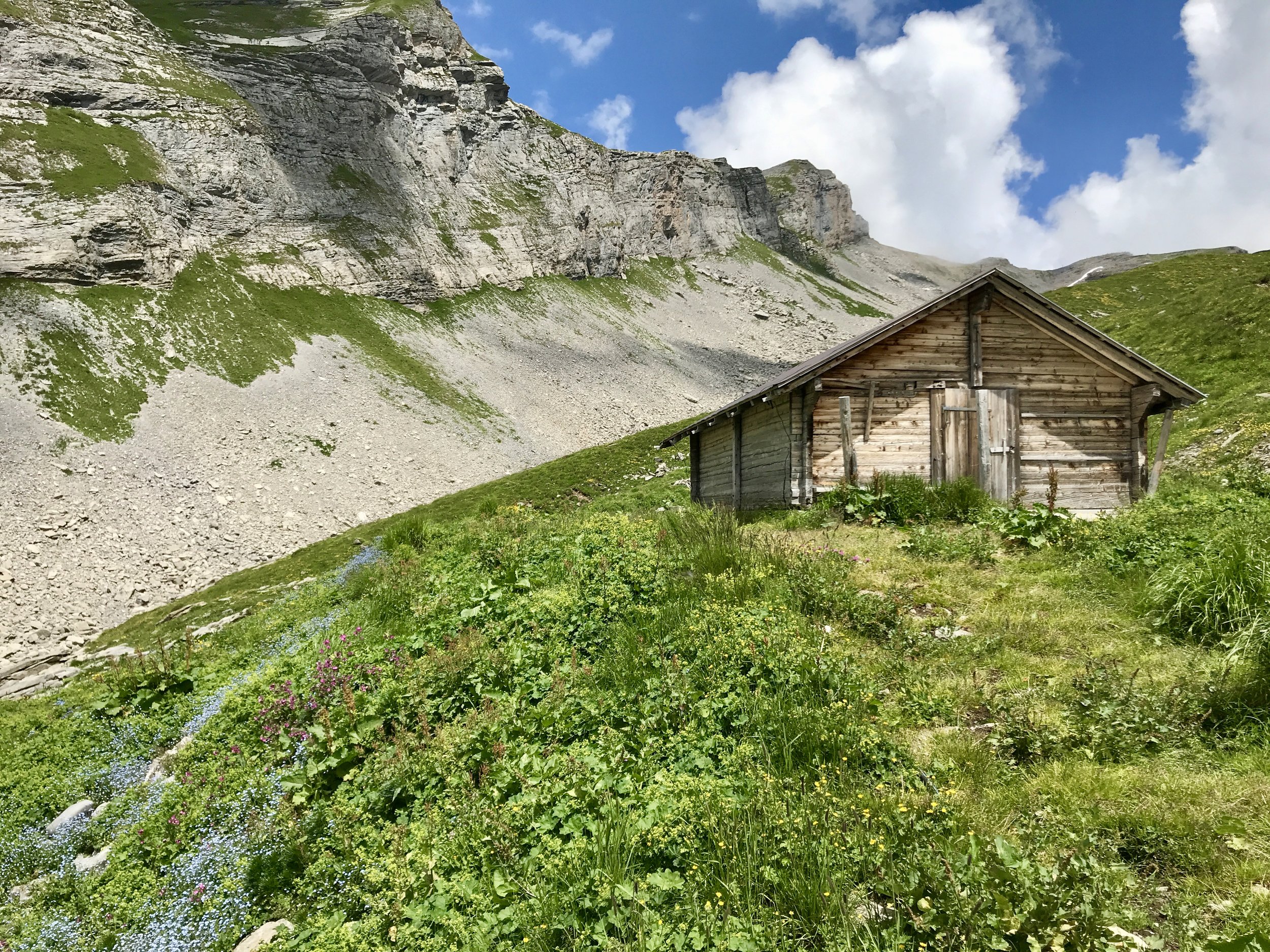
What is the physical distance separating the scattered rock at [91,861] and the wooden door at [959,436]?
16457mm

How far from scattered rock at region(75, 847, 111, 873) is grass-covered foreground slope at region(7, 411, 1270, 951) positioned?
12cm

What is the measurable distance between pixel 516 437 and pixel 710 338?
134 ft

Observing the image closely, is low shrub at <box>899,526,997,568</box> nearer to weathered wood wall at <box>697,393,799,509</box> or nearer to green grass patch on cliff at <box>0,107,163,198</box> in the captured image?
weathered wood wall at <box>697,393,799,509</box>

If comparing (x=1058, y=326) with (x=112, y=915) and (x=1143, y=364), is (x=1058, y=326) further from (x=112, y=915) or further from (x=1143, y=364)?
(x=112, y=915)

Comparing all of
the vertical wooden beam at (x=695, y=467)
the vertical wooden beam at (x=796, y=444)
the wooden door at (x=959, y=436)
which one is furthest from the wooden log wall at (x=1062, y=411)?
the vertical wooden beam at (x=695, y=467)

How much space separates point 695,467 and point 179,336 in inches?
1612

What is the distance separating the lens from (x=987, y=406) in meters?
16.1

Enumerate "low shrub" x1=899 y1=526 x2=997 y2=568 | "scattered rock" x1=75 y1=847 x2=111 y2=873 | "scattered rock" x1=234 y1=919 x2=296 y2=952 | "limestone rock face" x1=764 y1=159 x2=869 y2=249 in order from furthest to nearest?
"limestone rock face" x1=764 y1=159 x2=869 y2=249 → "low shrub" x1=899 y1=526 x2=997 y2=568 → "scattered rock" x1=75 y1=847 x2=111 y2=873 → "scattered rock" x1=234 y1=919 x2=296 y2=952

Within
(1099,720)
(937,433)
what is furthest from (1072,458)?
(1099,720)

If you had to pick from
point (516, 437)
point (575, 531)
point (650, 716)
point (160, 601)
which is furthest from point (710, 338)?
point (650, 716)

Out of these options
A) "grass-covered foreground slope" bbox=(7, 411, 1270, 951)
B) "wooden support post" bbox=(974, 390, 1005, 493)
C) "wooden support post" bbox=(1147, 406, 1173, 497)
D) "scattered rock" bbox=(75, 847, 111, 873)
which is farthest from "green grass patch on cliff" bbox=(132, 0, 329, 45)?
"wooden support post" bbox=(1147, 406, 1173, 497)

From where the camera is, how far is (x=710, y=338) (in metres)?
83.6

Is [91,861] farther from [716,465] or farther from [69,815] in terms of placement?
Answer: [716,465]

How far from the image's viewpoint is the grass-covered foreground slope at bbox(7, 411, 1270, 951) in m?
3.46
